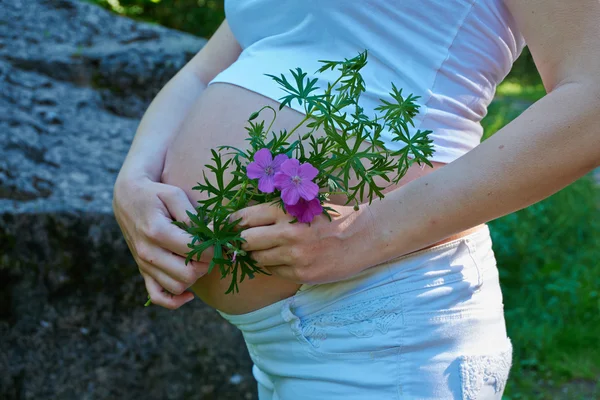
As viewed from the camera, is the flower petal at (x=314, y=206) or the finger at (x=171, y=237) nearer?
the flower petal at (x=314, y=206)

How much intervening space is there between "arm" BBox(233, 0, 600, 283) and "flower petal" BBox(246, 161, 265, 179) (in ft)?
0.30

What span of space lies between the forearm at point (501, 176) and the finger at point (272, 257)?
145 millimetres

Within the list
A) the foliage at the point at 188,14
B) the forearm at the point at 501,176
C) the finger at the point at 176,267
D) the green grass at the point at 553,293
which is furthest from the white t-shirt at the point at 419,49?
the foliage at the point at 188,14

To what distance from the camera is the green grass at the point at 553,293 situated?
3373 mm

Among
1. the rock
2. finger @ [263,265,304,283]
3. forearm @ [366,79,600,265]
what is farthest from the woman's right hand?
the rock

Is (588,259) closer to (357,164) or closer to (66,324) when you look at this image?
(66,324)

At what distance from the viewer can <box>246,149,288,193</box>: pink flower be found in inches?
38.5

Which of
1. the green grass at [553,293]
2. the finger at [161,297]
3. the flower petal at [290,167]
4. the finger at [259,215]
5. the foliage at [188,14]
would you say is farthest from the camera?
the foliage at [188,14]

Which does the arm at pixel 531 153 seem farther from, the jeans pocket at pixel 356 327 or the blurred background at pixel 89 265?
the blurred background at pixel 89 265

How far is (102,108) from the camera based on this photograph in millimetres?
2977

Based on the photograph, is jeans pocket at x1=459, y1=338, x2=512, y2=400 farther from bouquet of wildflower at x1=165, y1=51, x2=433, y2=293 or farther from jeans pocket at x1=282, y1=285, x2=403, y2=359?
bouquet of wildflower at x1=165, y1=51, x2=433, y2=293

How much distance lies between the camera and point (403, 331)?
113cm

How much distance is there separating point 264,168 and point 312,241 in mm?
163

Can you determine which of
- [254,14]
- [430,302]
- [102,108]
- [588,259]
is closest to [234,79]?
[254,14]
